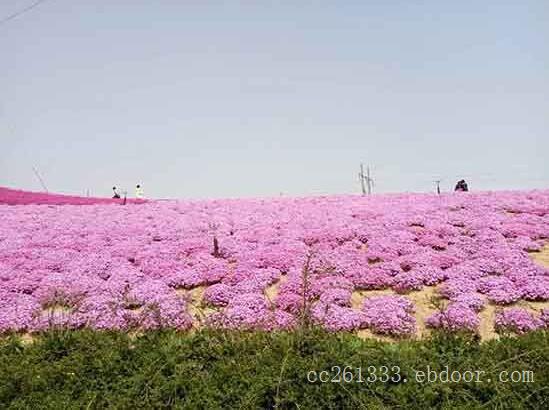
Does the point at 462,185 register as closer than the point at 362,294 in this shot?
No

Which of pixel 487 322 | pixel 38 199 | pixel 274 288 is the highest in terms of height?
pixel 38 199

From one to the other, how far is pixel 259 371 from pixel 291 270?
5971mm

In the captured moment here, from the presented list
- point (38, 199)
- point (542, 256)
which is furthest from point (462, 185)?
point (38, 199)

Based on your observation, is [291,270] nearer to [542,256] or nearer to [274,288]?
[274,288]

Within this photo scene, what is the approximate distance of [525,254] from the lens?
46.1 feet

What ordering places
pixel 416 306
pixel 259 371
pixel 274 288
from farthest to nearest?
pixel 274 288 → pixel 416 306 → pixel 259 371

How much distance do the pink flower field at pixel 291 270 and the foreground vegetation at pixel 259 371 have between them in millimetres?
767

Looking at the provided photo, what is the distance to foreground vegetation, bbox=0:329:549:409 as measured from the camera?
675cm

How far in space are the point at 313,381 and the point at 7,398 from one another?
4.22 metres

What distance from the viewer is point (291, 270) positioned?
1316 cm

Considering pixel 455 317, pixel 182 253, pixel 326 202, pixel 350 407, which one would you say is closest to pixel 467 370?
pixel 350 407

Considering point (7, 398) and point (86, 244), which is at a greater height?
point (86, 244)

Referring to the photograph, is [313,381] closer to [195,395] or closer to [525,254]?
[195,395]

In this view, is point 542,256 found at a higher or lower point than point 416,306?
higher
